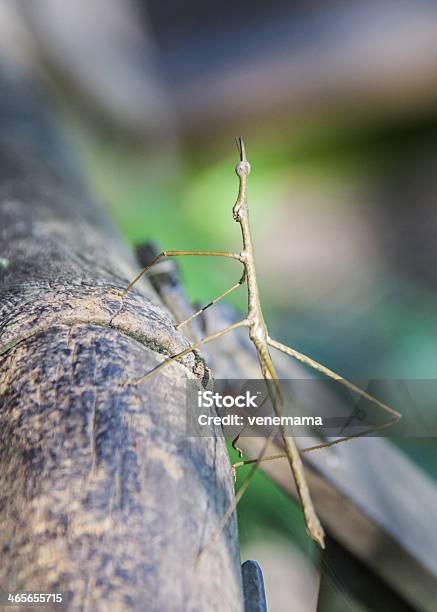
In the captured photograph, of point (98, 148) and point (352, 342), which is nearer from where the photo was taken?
point (352, 342)

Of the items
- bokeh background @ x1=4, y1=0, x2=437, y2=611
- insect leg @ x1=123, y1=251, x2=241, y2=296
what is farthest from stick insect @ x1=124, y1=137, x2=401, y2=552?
bokeh background @ x1=4, y1=0, x2=437, y2=611

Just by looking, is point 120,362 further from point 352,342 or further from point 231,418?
point 352,342

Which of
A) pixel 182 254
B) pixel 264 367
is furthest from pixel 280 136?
pixel 264 367

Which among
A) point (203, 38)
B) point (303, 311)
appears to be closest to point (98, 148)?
point (203, 38)

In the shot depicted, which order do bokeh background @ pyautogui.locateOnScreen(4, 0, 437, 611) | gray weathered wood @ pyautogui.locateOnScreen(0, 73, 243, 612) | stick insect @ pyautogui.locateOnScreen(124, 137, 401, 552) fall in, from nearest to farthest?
gray weathered wood @ pyautogui.locateOnScreen(0, 73, 243, 612)
stick insect @ pyautogui.locateOnScreen(124, 137, 401, 552)
bokeh background @ pyautogui.locateOnScreen(4, 0, 437, 611)

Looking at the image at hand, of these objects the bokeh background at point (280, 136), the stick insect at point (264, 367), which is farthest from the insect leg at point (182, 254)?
the bokeh background at point (280, 136)

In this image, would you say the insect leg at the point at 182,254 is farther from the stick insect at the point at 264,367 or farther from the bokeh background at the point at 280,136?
the bokeh background at the point at 280,136

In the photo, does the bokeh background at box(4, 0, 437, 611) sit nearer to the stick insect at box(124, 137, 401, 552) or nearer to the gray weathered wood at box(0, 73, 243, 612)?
the stick insect at box(124, 137, 401, 552)
